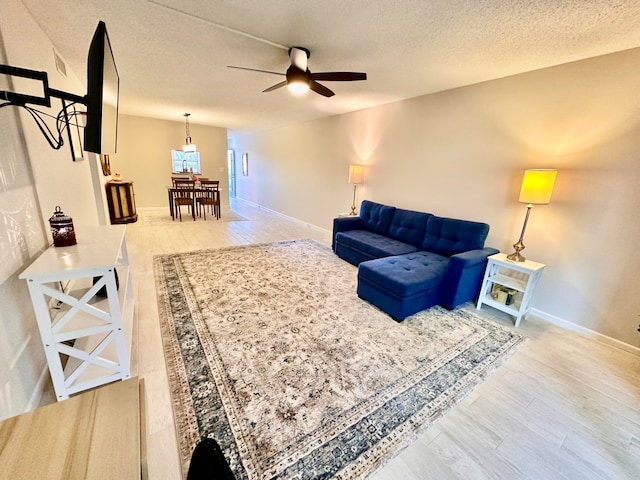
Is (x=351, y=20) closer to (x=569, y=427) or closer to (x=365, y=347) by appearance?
(x=365, y=347)

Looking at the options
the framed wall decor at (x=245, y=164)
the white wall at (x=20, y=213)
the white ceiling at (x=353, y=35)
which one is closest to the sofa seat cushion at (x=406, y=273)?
the white ceiling at (x=353, y=35)

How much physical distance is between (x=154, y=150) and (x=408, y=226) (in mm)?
6789

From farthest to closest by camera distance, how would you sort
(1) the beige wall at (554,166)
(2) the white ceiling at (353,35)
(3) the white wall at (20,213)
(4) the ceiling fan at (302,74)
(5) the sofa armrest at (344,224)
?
(5) the sofa armrest at (344,224) → (4) the ceiling fan at (302,74) → (1) the beige wall at (554,166) → (2) the white ceiling at (353,35) → (3) the white wall at (20,213)

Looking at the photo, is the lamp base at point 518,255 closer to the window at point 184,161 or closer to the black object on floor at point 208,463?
the black object on floor at point 208,463

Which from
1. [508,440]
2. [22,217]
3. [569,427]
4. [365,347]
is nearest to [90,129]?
[22,217]

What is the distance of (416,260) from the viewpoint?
9.73 ft

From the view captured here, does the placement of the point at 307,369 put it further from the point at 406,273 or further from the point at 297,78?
the point at 297,78

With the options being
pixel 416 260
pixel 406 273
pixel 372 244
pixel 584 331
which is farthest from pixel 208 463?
pixel 584 331

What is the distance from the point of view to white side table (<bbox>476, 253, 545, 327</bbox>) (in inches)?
99.5

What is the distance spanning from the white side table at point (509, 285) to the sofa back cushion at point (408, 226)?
3.08 ft

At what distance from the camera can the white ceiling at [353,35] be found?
5.72 ft

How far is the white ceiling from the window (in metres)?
3.96

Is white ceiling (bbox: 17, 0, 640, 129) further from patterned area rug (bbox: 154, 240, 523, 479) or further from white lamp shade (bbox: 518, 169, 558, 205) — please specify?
patterned area rug (bbox: 154, 240, 523, 479)

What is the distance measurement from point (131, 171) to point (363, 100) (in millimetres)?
6162
